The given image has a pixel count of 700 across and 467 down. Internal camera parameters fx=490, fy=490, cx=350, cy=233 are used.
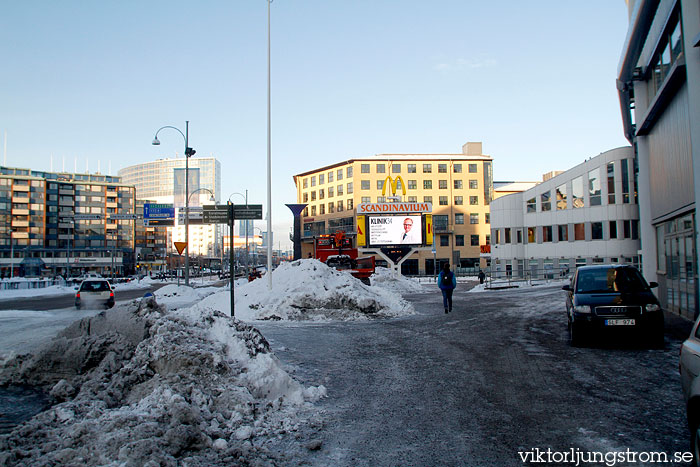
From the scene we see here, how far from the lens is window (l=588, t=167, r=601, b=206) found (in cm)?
3631

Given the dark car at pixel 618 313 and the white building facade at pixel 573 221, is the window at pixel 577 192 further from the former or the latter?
the dark car at pixel 618 313

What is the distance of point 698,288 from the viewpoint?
40.4 feet

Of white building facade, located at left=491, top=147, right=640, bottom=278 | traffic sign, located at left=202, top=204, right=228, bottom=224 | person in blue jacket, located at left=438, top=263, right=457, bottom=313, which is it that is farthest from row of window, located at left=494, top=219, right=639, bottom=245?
traffic sign, located at left=202, top=204, right=228, bottom=224

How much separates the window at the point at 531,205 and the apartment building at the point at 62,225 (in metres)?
80.7

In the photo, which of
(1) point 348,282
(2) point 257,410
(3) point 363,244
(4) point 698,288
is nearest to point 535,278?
(3) point 363,244

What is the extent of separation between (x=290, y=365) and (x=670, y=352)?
7.18 m

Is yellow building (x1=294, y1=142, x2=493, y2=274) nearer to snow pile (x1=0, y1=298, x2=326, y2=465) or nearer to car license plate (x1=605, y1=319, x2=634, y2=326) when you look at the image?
car license plate (x1=605, y1=319, x2=634, y2=326)

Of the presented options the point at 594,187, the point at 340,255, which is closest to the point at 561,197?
the point at 594,187

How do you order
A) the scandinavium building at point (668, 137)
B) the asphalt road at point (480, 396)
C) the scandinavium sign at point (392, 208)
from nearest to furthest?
the asphalt road at point (480, 396) < the scandinavium building at point (668, 137) < the scandinavium sign at point (392, 208)

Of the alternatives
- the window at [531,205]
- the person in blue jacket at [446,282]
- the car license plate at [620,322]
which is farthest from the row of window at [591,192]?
the car license plate at [620,322]

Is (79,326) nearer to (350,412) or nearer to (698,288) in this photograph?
(350,412)

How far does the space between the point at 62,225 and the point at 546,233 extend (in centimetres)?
10319

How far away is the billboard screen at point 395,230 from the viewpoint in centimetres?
4788

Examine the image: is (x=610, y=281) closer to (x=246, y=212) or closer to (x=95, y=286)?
(x=246, y=212)
